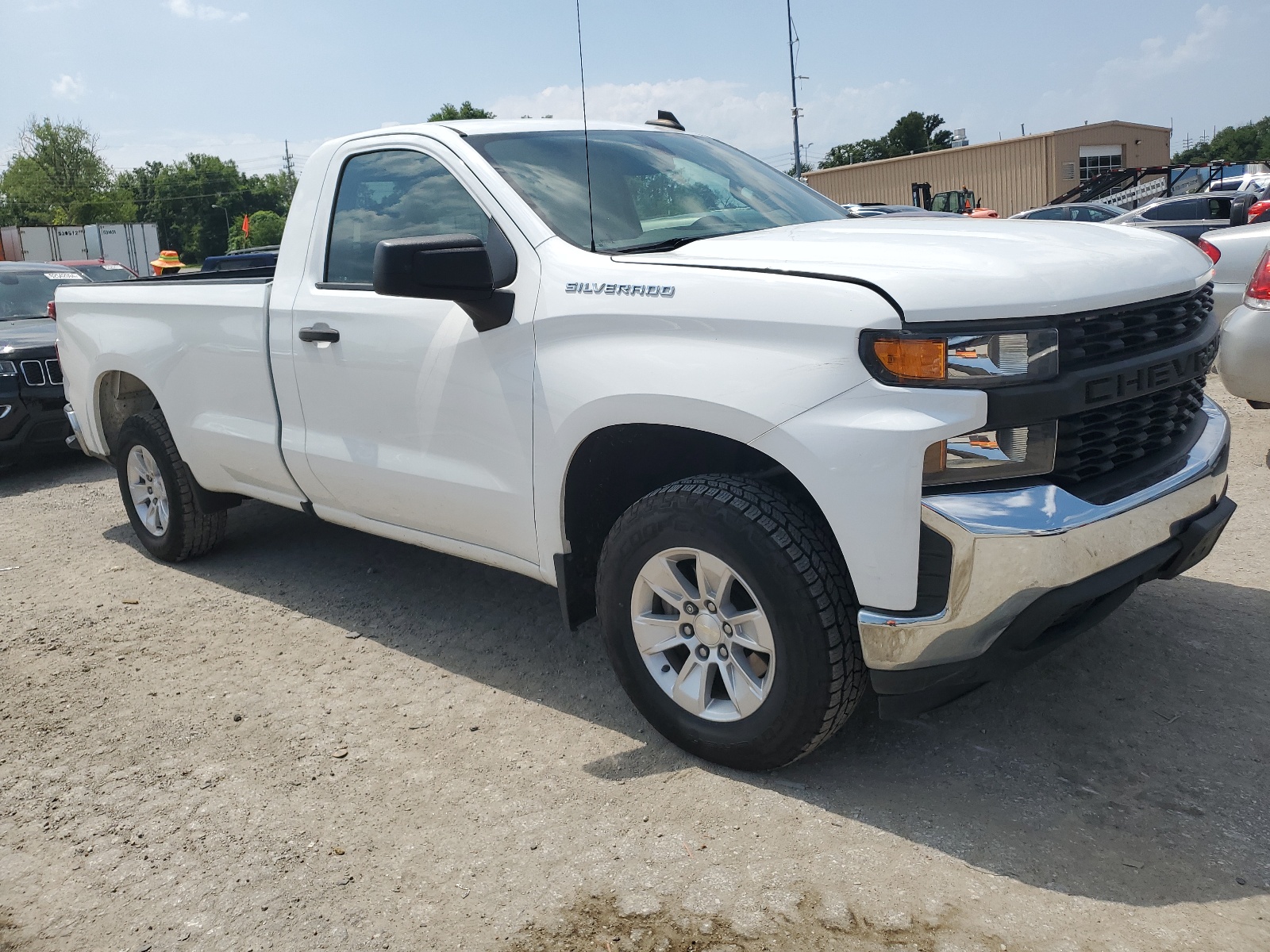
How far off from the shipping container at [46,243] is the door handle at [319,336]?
138ft

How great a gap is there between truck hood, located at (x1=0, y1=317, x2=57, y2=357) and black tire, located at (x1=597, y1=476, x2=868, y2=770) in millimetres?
6363

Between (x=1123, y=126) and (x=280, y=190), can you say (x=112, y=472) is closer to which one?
(x=1123, y=126)

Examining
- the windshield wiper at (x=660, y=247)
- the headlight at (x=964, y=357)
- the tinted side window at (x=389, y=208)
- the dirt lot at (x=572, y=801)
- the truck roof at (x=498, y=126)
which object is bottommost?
the dirt lot at (x=572, y=801)

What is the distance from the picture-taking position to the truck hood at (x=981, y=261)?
2541 millimetres

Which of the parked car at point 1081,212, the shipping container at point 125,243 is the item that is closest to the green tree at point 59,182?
the shipping container at point 125,243

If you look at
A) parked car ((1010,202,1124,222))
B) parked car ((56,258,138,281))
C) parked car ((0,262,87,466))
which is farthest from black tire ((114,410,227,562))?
parked car ((1010,202,1124,222))

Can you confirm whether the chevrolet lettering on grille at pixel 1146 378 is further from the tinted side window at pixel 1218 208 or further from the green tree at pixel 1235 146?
the green tree at pixel 1235 146

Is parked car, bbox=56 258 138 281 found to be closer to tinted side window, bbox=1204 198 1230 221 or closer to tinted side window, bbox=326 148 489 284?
tinted side window, bbox=326 148 489 284

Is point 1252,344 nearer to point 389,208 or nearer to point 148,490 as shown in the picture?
point 389,208

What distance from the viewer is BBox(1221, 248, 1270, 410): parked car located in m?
5.21

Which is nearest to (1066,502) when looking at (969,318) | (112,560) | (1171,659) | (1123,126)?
(969,318)

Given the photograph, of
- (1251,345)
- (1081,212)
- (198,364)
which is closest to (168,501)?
(198,364)

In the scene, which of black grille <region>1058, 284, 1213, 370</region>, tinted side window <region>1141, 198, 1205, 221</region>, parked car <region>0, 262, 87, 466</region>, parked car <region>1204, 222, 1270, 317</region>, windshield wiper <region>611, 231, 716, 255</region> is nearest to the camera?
black grille <region>1058, 284, 1213, 370</region>

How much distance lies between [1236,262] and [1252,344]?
225 centimetres
